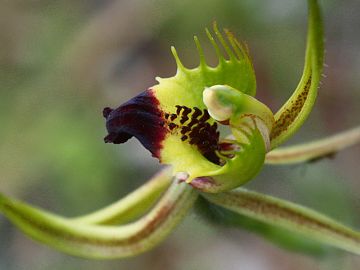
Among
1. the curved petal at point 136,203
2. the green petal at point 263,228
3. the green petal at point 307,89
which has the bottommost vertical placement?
the green petal at point 263,228

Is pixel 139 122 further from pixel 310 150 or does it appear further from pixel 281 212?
pixel 310 150

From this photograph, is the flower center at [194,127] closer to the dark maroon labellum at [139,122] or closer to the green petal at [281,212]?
the dark maroon labellum at [139,122]

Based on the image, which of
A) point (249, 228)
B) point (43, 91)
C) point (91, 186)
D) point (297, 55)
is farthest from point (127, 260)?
point (249, 228)

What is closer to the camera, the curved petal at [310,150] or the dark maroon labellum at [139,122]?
the dark maroon labellum at [139,122]

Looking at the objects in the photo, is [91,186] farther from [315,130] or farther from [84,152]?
[315,130]

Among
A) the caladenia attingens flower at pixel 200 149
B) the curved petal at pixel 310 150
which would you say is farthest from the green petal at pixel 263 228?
the curved petal at pixel 310 150

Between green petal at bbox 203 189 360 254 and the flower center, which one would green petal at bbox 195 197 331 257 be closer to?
green petal at bbox 203 189 360 254

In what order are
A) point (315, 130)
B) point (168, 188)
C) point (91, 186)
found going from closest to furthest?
1. point (168, 188)
2. point (91, 186)
3. point (315, 130)

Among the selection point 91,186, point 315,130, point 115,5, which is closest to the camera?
point 91,186
